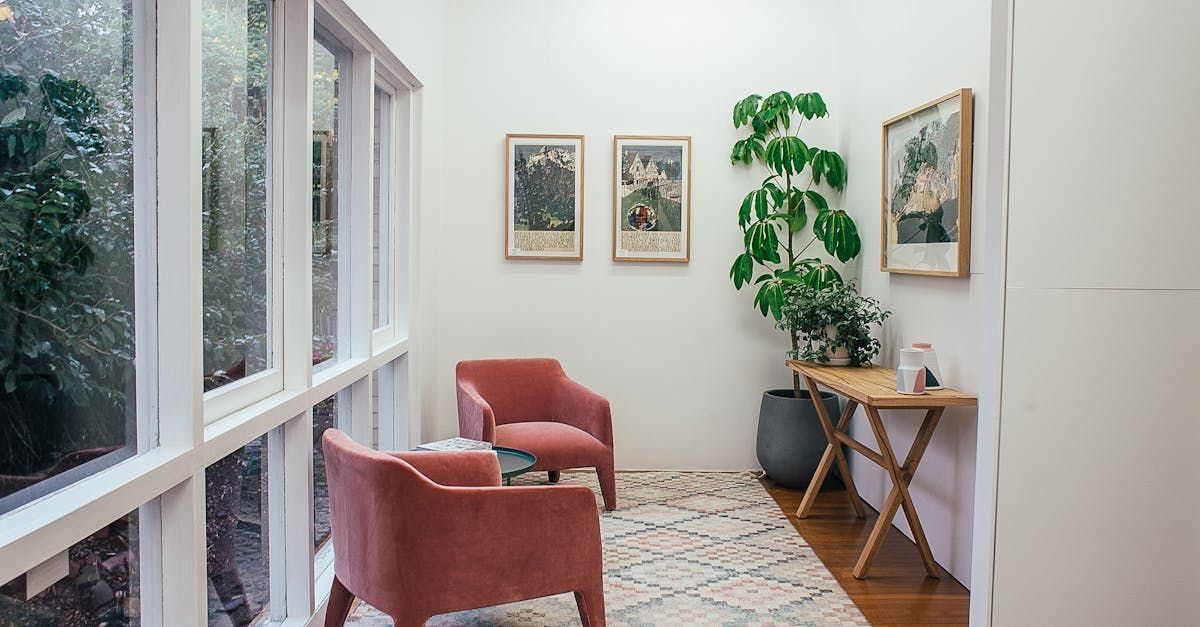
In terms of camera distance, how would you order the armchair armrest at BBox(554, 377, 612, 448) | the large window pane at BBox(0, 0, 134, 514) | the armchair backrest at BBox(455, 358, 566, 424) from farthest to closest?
the armchair backrest at BBox(455, 358, 566, 424) → the armchair armrest at BBox(554, 377, 612, 448) → the large window pane at BBox(0, 0, 134, 514)

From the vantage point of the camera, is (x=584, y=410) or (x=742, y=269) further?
(x=742, y=269)

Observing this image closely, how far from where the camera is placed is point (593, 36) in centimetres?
562

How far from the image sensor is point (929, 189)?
4.19 meters

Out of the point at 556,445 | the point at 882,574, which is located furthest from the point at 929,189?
the point at 556,445

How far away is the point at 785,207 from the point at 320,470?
3.31 m

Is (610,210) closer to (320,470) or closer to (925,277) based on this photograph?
(925,277)

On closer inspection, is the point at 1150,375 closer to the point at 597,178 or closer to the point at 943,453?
the point at 943,453

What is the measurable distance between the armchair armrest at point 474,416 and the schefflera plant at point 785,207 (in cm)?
177

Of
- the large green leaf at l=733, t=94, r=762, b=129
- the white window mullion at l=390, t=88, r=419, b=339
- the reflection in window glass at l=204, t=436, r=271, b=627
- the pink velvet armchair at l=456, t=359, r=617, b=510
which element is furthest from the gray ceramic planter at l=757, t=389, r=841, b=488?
the reflection in window glass at l=204, t=436, r=271, b=627

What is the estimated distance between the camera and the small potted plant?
466 cm

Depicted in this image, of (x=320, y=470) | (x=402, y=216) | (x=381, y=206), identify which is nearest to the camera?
(x=320, y=470)

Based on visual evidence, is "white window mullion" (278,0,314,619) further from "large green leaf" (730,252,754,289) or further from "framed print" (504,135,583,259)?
"large green leaf" (730,252,754,289)

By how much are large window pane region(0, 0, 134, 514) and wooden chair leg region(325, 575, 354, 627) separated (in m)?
1.19

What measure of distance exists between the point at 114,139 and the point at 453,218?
380cm
